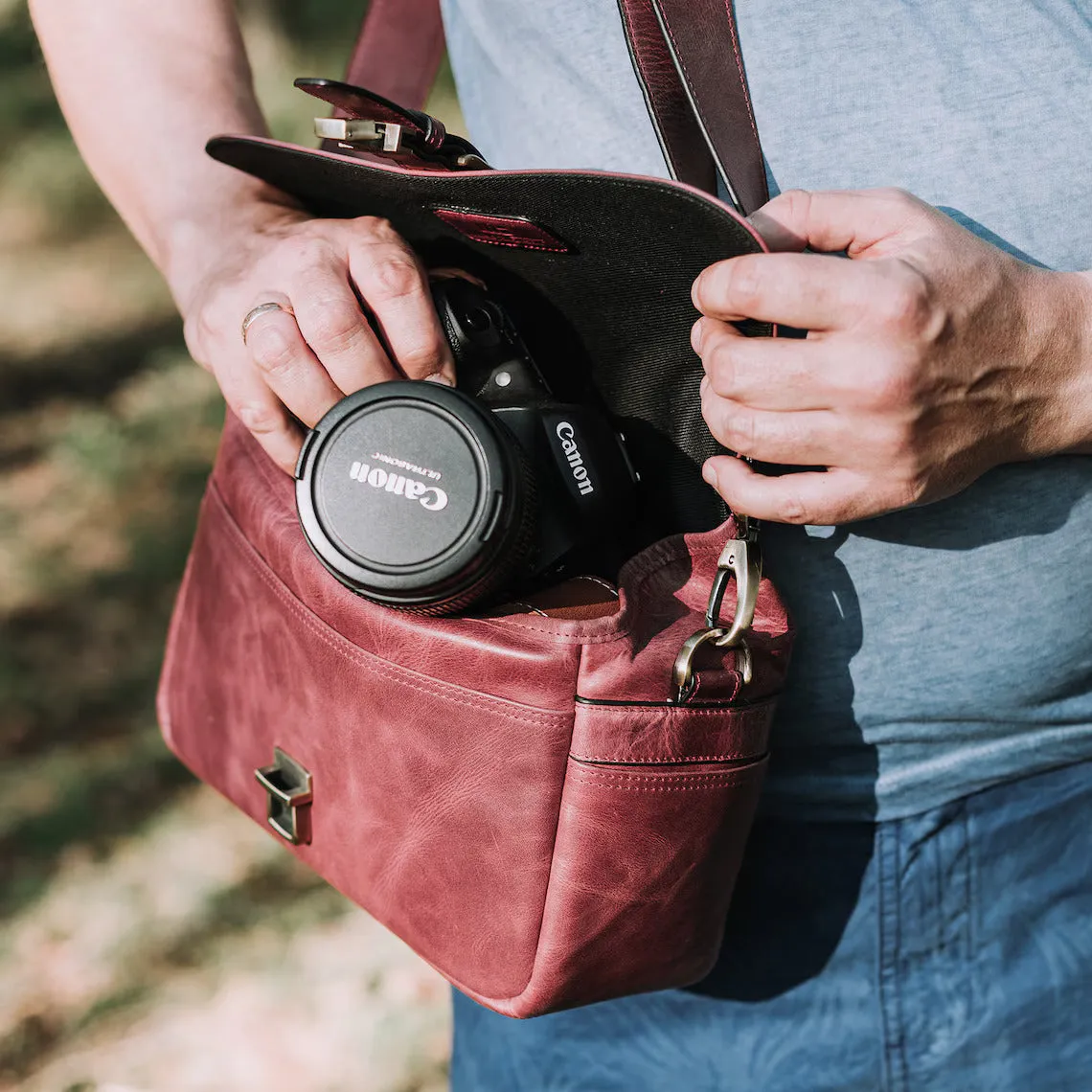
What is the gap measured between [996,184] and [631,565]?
43cm

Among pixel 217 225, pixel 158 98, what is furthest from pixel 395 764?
pixel 158 98

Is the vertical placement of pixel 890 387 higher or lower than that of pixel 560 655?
higher

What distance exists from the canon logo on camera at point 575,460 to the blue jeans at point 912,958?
435 mm

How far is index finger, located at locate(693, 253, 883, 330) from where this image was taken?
2.48 feet

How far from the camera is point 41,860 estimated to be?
104 inches

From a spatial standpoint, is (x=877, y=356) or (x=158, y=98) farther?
(x=158, y=98)

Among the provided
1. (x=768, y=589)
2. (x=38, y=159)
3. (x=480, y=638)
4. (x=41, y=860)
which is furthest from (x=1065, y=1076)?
(x=38, y=159)

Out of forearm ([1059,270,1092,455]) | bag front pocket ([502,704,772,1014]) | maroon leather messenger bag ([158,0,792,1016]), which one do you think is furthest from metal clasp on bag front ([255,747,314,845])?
forearm ([1059,270,1092,455])

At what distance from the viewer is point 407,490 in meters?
0.85

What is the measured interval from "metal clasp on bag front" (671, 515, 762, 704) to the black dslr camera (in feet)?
0.37

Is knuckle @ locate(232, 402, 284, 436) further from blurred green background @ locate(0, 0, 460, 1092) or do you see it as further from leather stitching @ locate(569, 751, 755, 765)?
blurred green background @ locate(0, 0, 460, 1092)

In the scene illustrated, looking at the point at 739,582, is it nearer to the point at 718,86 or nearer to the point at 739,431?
the point at 739,431

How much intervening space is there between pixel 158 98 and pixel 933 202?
77 centimetres

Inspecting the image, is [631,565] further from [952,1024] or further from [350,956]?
[350,956]
